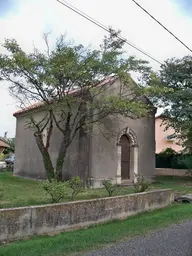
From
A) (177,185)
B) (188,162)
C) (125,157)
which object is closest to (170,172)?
(188,162)

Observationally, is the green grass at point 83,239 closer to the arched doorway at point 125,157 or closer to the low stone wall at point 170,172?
the arched doorway at point 125,157

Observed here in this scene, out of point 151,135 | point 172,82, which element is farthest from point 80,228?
point 172,82

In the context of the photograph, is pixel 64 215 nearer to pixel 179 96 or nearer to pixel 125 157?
pixel 125 157

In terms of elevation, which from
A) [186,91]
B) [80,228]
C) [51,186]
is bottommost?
[80,228]

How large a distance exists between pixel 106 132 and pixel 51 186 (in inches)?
A: 358

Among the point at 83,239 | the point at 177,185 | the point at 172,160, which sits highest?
the point at 172,160

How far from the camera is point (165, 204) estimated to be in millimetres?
12570

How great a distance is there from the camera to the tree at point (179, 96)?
19.9m

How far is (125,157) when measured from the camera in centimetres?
1950

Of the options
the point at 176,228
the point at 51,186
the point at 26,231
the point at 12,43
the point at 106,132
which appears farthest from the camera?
the point at 106,132

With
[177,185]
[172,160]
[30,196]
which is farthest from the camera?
[172,160]

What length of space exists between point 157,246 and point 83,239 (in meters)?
1.57

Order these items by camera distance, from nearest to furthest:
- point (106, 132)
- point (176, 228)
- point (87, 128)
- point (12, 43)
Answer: point (176, 228) < point (12, 43) < point (87, 128) < point (106, 132)

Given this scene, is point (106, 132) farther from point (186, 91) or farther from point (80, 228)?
point (80, 228)
